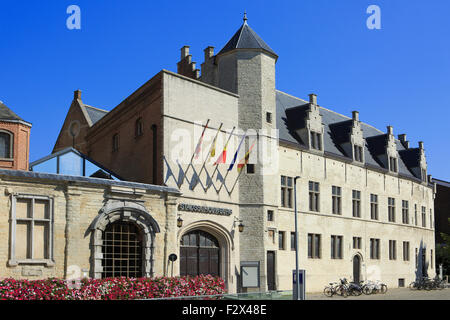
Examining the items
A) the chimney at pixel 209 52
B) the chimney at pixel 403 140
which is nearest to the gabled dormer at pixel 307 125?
the chimney at pixel 209 52

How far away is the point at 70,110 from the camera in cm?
4525

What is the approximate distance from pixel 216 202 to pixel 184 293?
6236 mm

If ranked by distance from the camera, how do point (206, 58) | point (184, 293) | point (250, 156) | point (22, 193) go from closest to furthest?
point (22, 193) → point (184, 293) → point (250, 156) → point (206, 58)

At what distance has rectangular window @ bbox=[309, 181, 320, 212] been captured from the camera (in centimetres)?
3438

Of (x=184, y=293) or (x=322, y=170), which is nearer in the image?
(x=184, y=293)

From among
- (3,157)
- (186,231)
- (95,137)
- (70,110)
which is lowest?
(186,231)

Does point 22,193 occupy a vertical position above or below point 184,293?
above

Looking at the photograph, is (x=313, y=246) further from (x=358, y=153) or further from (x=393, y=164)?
(x=393, y=164)

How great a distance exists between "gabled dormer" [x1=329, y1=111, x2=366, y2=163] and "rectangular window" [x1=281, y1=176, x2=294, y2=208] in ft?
24.6

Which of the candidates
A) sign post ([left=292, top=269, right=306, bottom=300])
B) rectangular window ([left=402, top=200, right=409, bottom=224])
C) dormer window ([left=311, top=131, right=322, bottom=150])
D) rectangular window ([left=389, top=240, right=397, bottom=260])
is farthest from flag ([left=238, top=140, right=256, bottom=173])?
rectangular window ([left=402, top=200, right=409, bottom=224])

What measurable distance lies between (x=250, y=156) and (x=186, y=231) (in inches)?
228
